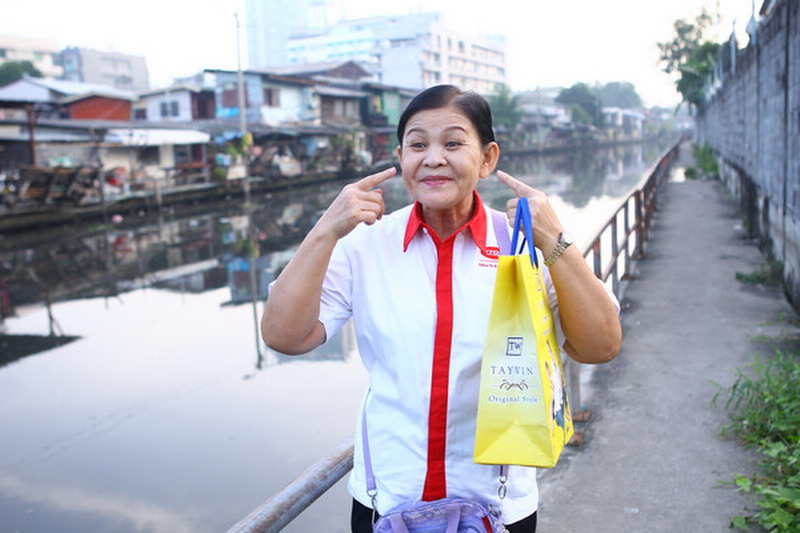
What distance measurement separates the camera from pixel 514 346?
145 cm

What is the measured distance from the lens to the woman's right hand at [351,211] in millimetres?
1564

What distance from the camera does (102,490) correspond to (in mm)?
4906

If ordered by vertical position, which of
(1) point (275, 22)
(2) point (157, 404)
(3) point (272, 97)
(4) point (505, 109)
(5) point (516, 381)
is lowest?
(2) point (157, 404)

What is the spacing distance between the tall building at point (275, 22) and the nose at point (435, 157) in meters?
148

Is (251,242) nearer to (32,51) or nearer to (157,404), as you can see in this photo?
(157,404)

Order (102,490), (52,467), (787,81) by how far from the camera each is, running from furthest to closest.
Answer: (787,81), (52,467), (102,490)

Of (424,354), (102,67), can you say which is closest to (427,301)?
(424,354)

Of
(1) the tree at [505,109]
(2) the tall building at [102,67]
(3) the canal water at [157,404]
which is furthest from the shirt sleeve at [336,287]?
(2) the tall building at [102,67]

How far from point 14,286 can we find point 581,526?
37.0ft

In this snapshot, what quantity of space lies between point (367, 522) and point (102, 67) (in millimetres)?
86965

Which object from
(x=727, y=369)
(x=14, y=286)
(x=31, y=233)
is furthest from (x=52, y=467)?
(x=31, y=233)

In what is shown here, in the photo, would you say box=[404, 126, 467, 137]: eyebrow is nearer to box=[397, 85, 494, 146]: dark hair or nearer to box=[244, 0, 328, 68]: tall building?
box=[397, 85, 494, 146]: dark hair

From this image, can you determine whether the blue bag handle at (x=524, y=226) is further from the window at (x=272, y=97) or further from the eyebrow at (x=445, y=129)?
the window at (x=272, y=97)

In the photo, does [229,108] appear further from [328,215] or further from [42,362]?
[328,215]
